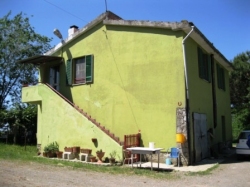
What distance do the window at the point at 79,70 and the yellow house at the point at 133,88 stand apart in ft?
0.19

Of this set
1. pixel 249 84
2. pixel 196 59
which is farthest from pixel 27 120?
pixel 249 84

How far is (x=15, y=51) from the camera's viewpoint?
29750mm

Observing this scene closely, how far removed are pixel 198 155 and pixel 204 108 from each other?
9.33ft

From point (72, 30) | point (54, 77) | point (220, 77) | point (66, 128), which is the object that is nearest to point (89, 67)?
point (54, 77)

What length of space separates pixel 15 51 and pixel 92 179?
80.9 ft

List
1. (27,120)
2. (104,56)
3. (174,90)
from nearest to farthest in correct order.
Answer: (174,90), (104,56), (27,120)

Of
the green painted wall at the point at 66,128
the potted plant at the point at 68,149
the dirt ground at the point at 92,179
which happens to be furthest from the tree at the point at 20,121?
the dirt ground at the point at 92,179

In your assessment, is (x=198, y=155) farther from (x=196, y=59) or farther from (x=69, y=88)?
(x=69, y=88)

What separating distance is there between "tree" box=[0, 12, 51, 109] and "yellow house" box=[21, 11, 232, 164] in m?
14.4

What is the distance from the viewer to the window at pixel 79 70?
51.5 ft

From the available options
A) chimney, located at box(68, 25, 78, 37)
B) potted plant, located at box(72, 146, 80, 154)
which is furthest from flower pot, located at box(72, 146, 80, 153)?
chimney, located at box(68, 25, 78, 37)

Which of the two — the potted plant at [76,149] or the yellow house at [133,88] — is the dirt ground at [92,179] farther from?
the potted plant at [76,149]

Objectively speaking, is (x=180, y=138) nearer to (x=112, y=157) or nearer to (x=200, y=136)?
(x=200, y=136)

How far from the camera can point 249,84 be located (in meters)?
31.8
